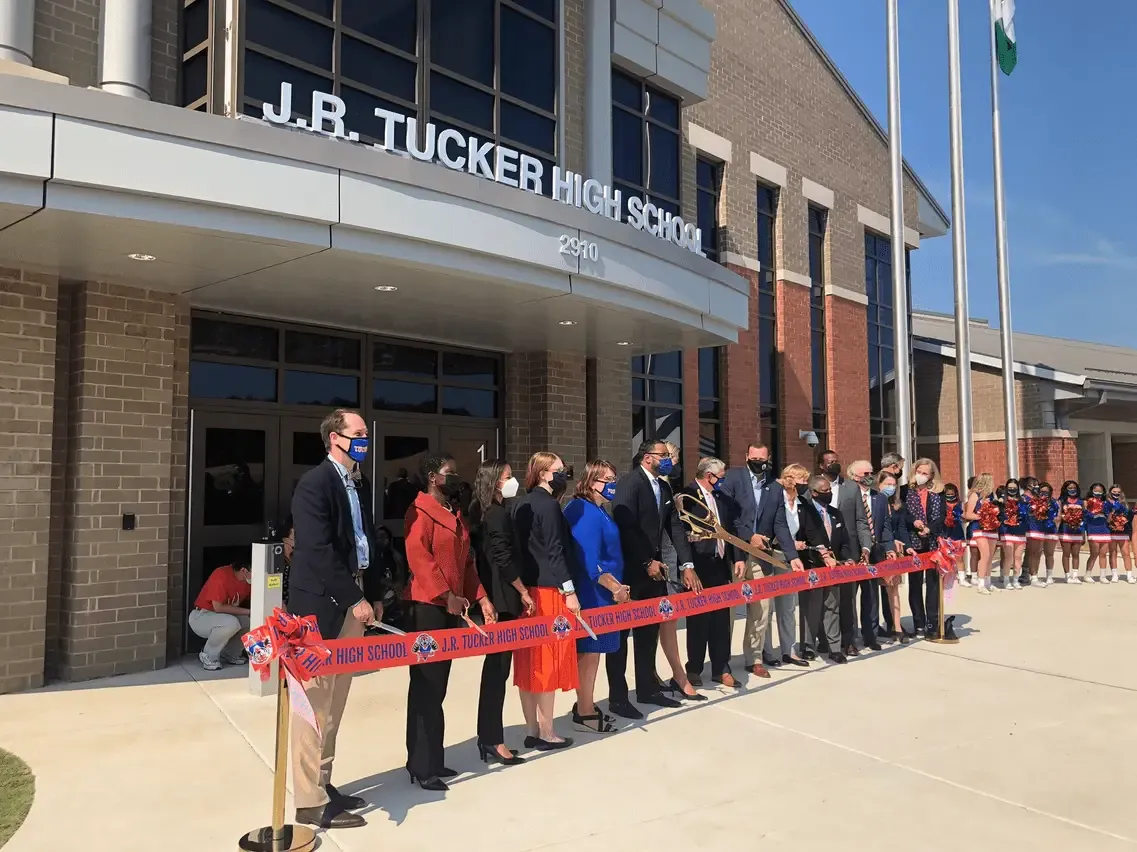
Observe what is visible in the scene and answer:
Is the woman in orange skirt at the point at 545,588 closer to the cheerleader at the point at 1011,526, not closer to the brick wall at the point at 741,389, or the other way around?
the cheerleader at the point at 1011,526

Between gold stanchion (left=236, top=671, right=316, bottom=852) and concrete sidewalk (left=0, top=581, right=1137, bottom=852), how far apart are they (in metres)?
0.19

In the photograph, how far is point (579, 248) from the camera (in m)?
8.55

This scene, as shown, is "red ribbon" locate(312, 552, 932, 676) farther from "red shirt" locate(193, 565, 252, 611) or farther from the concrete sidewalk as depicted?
"red shirt" locate(193, 565, 252, 611)

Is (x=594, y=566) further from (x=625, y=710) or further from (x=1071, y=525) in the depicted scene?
(x=1071, y=525)

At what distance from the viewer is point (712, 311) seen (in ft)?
35.3

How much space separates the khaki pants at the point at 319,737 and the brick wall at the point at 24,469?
4.25 meters

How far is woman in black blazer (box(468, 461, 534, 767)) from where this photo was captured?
553 centimetres

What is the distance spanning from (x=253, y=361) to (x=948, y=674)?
25.6 feet

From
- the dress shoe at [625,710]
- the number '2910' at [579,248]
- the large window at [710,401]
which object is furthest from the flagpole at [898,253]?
the dress shoe at [625,710]

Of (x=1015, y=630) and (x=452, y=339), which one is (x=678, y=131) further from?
(x=1015, y=630)

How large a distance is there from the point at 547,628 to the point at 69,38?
22.7ft

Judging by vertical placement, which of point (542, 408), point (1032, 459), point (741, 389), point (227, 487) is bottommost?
point (227, 487)

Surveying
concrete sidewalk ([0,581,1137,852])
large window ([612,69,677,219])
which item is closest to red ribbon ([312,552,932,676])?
concrete sidewalk ([0,581,1137,852])

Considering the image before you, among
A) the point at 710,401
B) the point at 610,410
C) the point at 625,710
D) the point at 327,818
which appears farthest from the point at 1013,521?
the point at 327,818
